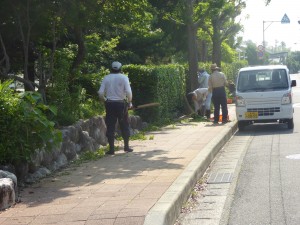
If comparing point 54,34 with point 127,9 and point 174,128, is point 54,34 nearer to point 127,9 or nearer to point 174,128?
point 127,9

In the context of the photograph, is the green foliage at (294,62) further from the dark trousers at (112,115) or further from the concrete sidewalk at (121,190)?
the concrete sidewalk at (121,190)

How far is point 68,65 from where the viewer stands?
498 inches

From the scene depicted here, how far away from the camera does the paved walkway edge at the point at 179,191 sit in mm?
6238

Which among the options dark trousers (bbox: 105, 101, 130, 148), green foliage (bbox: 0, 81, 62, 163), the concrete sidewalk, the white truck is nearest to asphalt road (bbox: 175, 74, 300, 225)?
the concrete sidewalk

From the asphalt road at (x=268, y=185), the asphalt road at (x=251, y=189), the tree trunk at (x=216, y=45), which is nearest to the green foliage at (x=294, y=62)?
the tree trunk at (x=216, y=45)

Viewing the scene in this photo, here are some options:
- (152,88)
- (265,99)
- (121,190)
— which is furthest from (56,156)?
(265,99)

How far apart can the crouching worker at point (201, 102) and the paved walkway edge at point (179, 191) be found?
314 inches

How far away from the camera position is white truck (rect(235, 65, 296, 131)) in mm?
17328

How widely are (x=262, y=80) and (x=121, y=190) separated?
11.1 meters

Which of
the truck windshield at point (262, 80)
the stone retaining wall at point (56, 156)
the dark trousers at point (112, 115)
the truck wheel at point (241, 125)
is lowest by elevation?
the truck wheel at point (241, 125)

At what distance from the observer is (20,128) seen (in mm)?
8281

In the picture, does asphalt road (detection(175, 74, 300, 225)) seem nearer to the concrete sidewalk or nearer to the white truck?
the concrete sidewalk

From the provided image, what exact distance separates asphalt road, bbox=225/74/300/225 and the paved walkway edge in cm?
61

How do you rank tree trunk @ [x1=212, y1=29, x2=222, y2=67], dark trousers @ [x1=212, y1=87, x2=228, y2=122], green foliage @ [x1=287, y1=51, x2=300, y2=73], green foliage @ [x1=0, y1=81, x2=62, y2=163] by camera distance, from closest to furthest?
green foliage @ [x1=0, y1=81, x2=62, y2=163] < dark trousers @ [x1=212, y1=87, x2=228, y2=122] < tree trunk @ [x1=212, y1=29, x2=222, y2=67] < green foliage @ [x1=287, y1=51, x2=300, y2=73]
